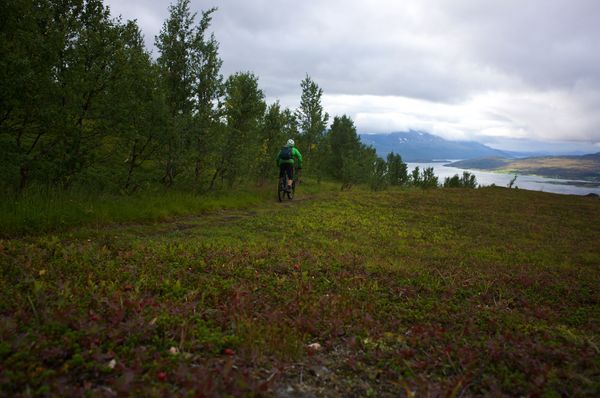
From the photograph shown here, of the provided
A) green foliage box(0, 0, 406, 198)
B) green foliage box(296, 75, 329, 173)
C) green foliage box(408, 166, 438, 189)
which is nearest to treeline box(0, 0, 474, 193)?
green foliage box(0, 0, 406, 198)

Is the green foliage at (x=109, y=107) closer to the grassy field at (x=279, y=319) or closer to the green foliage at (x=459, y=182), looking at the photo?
the grassy field at (x=279, y=319)

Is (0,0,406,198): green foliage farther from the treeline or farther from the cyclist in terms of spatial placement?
the cyclist

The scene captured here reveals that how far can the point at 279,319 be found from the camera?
517cm

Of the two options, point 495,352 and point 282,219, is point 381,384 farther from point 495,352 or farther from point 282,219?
point 282,219

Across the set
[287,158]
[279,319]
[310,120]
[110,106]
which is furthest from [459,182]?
[279,319]

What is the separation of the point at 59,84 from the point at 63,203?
4.07m

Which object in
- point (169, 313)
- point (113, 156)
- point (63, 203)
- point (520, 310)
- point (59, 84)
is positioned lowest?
point (520, 310)

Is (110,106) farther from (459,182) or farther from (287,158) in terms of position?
(459,182)

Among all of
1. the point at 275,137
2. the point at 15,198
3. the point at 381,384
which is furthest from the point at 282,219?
the point at 275,137

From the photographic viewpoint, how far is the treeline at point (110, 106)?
10.5 meters

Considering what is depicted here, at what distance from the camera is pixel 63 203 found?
418 inches

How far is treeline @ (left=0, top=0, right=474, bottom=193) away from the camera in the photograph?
10523 mm

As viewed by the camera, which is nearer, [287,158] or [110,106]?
[110,106]

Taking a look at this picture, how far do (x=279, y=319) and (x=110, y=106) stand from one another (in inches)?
455
